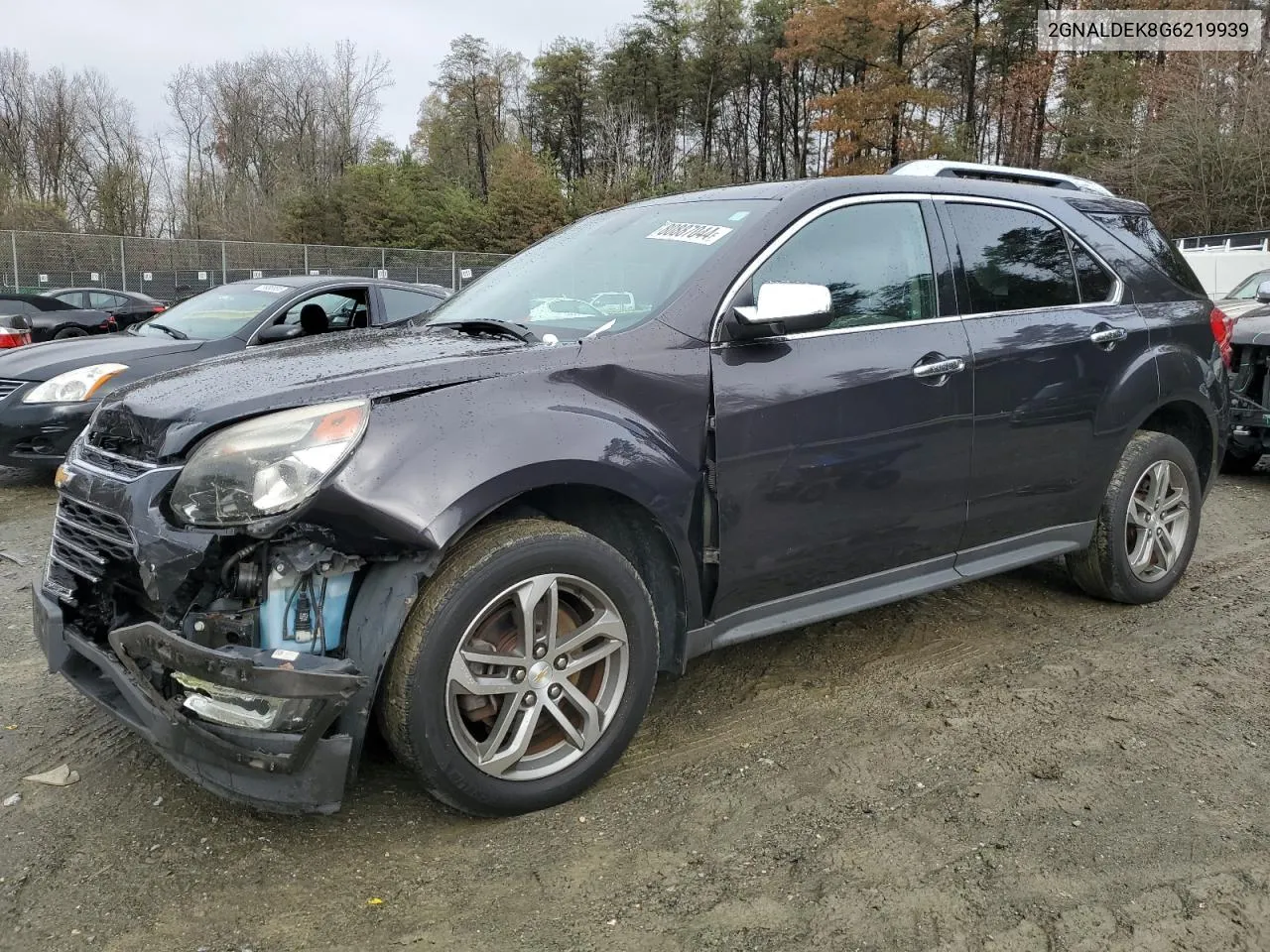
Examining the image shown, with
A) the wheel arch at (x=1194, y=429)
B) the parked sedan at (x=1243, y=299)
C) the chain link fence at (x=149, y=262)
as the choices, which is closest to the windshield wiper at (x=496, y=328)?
the wheel arch at (x=1194, y=429)

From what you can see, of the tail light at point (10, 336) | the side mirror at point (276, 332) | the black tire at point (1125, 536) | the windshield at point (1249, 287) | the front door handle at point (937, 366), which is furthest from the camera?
the windshield at point (1249, 287)

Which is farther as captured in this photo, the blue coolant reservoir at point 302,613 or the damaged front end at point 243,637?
the blue coolant reservoir at point 302,613

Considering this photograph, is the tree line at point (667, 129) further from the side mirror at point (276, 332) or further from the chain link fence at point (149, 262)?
the side mirror at point (276, 332)

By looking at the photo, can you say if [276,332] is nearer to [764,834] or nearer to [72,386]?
[72,386]

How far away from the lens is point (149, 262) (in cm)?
2378

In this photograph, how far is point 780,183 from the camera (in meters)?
3.33

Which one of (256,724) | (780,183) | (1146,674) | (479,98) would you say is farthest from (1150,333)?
(479,98)

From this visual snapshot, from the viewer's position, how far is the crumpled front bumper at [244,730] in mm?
2127

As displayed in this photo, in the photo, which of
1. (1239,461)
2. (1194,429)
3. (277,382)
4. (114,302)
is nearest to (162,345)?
(277,382)

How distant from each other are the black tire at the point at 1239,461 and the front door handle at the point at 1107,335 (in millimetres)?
4134

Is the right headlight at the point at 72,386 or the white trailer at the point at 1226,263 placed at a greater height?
the white trailer at the point at 1226,263

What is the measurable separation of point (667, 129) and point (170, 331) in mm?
54200

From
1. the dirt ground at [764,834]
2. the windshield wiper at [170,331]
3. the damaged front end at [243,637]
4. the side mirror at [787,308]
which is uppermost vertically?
the side mirror at [787,308]

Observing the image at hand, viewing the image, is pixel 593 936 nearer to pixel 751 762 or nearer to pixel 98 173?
pixel 751 762
